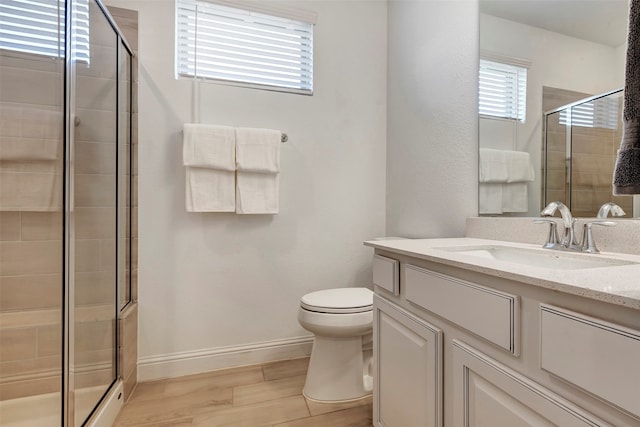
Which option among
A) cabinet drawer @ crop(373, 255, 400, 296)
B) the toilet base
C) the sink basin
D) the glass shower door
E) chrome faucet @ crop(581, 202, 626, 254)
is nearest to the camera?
the sink basin

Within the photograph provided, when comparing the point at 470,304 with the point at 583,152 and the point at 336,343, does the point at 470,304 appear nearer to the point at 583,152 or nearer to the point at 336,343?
the point at 583,152

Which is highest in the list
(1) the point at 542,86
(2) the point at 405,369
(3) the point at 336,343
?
(1) the point at 542,86

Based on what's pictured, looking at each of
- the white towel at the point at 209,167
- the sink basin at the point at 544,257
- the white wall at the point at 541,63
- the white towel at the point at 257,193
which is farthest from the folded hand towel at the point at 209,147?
the white wall at the point at 541,63

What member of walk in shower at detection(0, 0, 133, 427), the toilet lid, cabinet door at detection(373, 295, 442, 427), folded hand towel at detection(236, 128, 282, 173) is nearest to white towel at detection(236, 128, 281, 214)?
folded hand towel at detection(236, 128, 282, 173)

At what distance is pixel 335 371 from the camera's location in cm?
150

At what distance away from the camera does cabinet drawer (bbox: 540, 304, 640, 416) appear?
0.44m

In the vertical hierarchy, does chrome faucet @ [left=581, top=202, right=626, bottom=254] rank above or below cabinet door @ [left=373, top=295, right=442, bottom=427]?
above

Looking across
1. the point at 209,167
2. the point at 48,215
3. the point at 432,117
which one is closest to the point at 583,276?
the point at 432,117

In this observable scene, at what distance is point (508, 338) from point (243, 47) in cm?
195

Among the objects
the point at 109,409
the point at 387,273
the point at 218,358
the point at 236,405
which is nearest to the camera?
the point at 387,273

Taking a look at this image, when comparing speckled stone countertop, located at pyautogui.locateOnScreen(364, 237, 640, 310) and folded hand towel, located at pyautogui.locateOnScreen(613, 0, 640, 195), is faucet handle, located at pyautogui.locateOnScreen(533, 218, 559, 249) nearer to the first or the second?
speckled stone countertop, located at pyautogui.locateOnScreen(364, 237, 640, 310)

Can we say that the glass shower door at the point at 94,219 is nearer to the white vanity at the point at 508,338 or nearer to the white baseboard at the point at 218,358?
the white baseboard at the point at 218,358

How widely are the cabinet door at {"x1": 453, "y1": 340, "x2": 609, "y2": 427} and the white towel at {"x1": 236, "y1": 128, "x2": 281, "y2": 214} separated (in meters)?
1.24

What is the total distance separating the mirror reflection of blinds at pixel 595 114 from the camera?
96 centimetres
